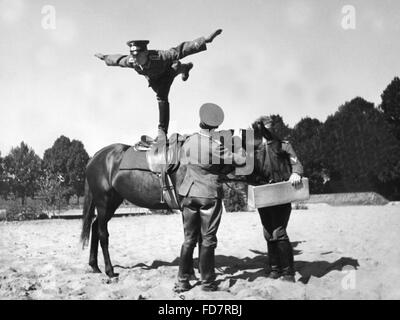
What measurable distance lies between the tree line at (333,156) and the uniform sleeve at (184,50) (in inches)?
779

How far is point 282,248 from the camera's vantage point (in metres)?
4.91

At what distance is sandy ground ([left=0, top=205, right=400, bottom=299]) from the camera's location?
452 centimetres

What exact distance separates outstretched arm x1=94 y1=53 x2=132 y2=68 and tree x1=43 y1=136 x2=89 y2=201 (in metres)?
45.4

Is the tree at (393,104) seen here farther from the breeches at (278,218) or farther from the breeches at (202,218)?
the breeches at (202,218)

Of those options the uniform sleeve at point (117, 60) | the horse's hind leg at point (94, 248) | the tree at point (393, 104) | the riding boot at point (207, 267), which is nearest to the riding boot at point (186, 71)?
the uniform sleeve at point (117, 60)

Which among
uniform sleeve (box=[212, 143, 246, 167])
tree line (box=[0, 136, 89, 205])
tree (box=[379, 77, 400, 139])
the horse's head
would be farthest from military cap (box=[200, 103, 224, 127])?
tree (box=[379, 77, 400, 139])

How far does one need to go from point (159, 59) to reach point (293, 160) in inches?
95.9

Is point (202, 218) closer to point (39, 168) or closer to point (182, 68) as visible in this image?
point (182, 68)

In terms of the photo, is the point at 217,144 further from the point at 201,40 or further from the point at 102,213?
the point at 102,213

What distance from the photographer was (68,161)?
5100cm

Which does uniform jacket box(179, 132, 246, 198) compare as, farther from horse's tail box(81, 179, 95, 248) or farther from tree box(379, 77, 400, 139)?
tree box(379, 77, 400, 139)

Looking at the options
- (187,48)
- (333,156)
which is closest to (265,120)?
(187,48)
